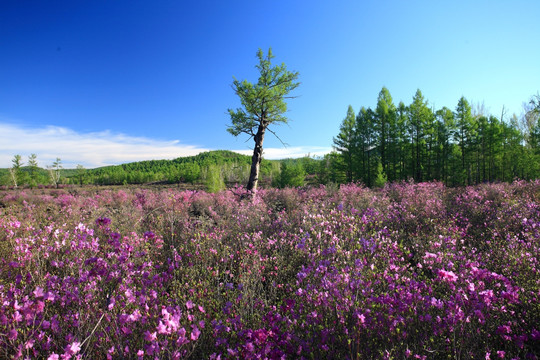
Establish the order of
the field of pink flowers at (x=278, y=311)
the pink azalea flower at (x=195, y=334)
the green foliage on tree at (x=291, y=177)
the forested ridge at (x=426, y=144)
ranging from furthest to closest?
the green foliage on tree at (x=291, y=177), the forested ridge at (x=426, y=144), the field of pink flowers at (x=278, y=311), the pink azalea flower at (x=195, y=334)

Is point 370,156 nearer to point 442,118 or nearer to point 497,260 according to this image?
point 442,118

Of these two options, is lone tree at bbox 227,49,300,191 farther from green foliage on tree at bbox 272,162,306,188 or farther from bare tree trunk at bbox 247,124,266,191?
Result: green foliage on tree at bbox 272,162,306,188

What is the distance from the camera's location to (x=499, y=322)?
203 cm

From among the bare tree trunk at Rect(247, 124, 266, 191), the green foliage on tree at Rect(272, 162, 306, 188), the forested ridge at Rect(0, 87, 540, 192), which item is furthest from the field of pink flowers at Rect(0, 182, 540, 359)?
the green foliage on tree at Rect(272, 162, 306, 188)

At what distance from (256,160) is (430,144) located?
26644 mm

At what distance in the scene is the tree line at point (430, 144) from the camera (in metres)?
28.3

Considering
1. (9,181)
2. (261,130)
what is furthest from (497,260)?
(9,181)

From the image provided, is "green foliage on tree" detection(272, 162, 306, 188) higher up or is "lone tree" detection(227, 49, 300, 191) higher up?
"lone tree" detection(227, 49, 300, 191)

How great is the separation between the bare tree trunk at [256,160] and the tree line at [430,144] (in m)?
19.8

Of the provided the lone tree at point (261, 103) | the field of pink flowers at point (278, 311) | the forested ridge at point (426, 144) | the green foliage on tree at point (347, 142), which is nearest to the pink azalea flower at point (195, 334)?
the field of pink flowers at point (278, 311)

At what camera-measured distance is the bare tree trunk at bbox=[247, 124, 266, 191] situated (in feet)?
38.4

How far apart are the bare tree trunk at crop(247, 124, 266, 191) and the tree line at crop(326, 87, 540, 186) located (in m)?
19.8

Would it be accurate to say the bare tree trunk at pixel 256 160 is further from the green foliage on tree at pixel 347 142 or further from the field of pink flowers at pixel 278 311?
the green foliage on tree at pixel 347 142

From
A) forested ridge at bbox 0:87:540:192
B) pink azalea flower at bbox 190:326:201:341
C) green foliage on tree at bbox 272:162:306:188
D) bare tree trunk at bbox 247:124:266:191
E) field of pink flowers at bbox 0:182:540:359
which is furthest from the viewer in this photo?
green foliage on tree at bbox 272:162:306:188
